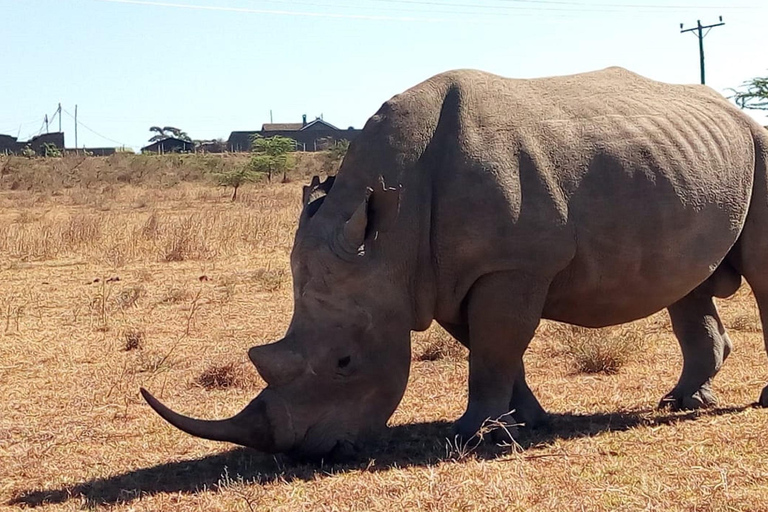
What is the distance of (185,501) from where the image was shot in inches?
184

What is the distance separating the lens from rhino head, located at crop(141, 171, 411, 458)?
16.3ft

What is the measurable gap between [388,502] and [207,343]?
4.72m

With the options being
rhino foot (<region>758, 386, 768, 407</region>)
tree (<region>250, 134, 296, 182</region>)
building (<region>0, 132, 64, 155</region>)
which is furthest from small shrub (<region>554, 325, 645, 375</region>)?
building (<region>0, 132, 64, 155</region>)

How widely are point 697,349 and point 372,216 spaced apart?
8.92 ft

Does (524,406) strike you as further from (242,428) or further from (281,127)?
(281,127)

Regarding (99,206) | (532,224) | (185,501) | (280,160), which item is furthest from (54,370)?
(280,160)

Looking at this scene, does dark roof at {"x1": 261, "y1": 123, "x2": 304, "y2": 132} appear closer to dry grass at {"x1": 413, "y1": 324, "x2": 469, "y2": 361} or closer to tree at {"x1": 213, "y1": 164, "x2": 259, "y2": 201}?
tree at {"x1": 213, "y1": 164, "x2": 259, "y2": 201}

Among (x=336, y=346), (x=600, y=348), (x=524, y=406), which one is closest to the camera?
(x=336, y=346)

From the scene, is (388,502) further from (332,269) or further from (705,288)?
(705,288)

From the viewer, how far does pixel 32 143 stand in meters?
65.5

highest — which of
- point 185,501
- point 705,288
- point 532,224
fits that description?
point 532,224

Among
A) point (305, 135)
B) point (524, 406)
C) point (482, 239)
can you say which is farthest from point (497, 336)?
point (305, 135)

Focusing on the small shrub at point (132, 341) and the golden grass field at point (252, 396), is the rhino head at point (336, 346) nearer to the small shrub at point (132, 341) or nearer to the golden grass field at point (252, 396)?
the golden grass field at point (252, 396)

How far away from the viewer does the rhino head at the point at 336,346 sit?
4980 mm
